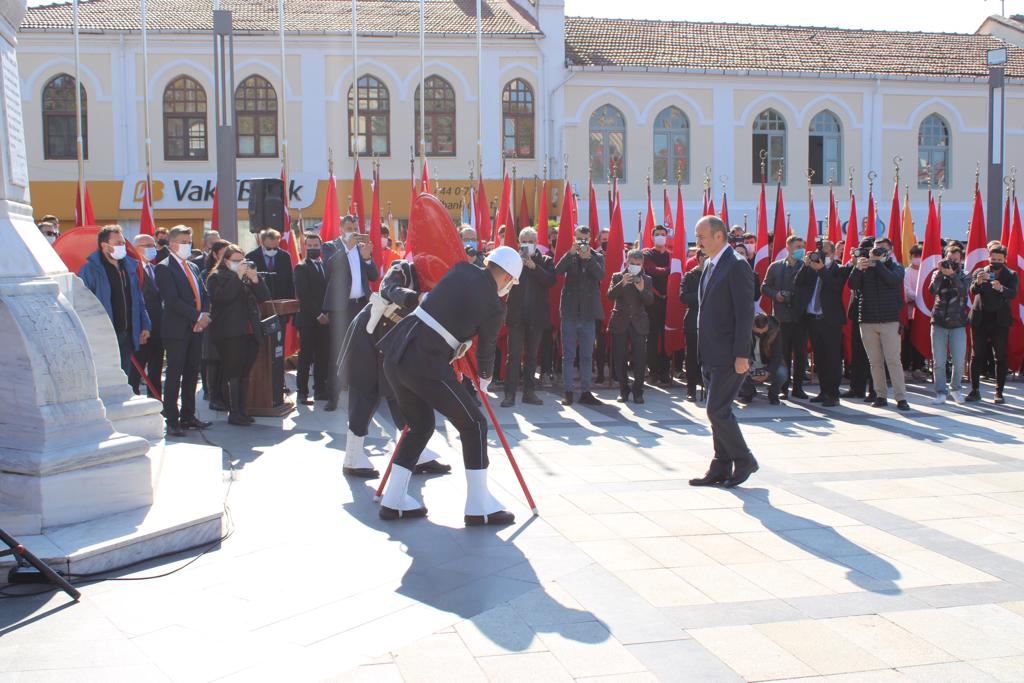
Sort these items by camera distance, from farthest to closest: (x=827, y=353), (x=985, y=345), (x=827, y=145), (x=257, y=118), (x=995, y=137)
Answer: (x=827, y=145), (x=257, y=118), (x=995, y=137), (x=985, y=345), (x=827, y=353)

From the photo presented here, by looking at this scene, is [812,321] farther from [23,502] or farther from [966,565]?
[23,502]

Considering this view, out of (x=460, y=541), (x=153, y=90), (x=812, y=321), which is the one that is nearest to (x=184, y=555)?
(x=460, y=541)

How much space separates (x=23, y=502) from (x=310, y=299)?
6.73 metres

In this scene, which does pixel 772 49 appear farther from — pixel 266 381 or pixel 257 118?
pixel 266 381

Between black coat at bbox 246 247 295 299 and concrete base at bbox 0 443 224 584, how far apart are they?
5.60 m

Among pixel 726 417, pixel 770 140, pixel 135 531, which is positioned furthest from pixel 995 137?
pixel 770 140

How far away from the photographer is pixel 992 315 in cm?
1305

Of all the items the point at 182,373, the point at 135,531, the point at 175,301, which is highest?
the point at 175,301

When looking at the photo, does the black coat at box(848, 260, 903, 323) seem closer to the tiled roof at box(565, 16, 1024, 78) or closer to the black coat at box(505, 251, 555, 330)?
the black coat at box(505, 251, 555, 330)

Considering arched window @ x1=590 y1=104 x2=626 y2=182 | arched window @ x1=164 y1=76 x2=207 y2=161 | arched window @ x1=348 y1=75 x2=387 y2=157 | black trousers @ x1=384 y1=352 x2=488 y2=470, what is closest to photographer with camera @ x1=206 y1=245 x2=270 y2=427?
black trousers @ x1=384 y1=352 x2=488 y2=470

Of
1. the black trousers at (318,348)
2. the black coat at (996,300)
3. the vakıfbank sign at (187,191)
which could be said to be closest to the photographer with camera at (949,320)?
the black coat at (996,300)

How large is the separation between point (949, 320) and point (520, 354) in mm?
5101

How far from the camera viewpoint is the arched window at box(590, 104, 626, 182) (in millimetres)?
31281

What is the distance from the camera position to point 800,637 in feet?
15.3
